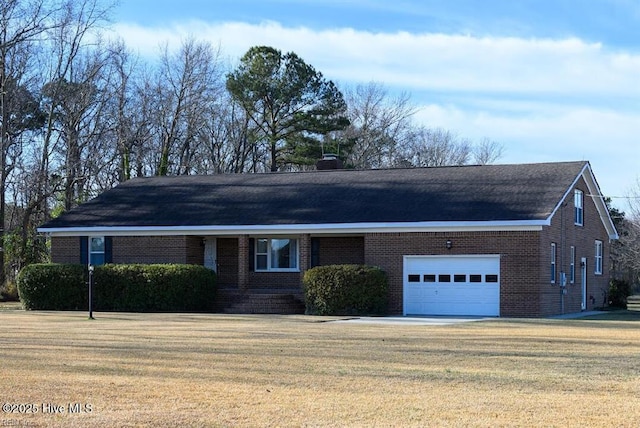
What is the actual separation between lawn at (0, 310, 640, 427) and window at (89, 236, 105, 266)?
14.6m

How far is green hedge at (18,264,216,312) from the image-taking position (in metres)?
33.2

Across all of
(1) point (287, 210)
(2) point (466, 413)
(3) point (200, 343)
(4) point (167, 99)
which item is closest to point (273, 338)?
(3) point (200, 343)

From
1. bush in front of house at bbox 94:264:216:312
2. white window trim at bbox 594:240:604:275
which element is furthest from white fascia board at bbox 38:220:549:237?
white window trim at bbox 594:240:604:275

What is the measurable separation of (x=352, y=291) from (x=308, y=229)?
306cm

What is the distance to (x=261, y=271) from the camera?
35719 mm

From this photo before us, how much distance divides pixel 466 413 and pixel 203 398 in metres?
3.06

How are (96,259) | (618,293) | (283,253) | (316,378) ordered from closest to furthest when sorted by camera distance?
1. (316,378)
2. (283,253)
3. (96,259)
4. (618,293)

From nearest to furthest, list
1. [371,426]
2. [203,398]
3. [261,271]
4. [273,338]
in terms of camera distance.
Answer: [371,426] → [203,398] → [273,338] → [261,271]

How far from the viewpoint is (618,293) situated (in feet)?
133

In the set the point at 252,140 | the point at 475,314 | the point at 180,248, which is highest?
the point at 252,140

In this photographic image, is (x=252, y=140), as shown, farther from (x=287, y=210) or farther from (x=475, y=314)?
(x=475, y=314)

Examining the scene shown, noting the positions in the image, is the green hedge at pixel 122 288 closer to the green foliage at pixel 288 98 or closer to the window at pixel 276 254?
the window at pixel 276 254

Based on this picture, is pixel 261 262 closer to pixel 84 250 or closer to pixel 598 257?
pixel 84 250

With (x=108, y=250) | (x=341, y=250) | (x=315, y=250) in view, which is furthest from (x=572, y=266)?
(x=108, y=250)
